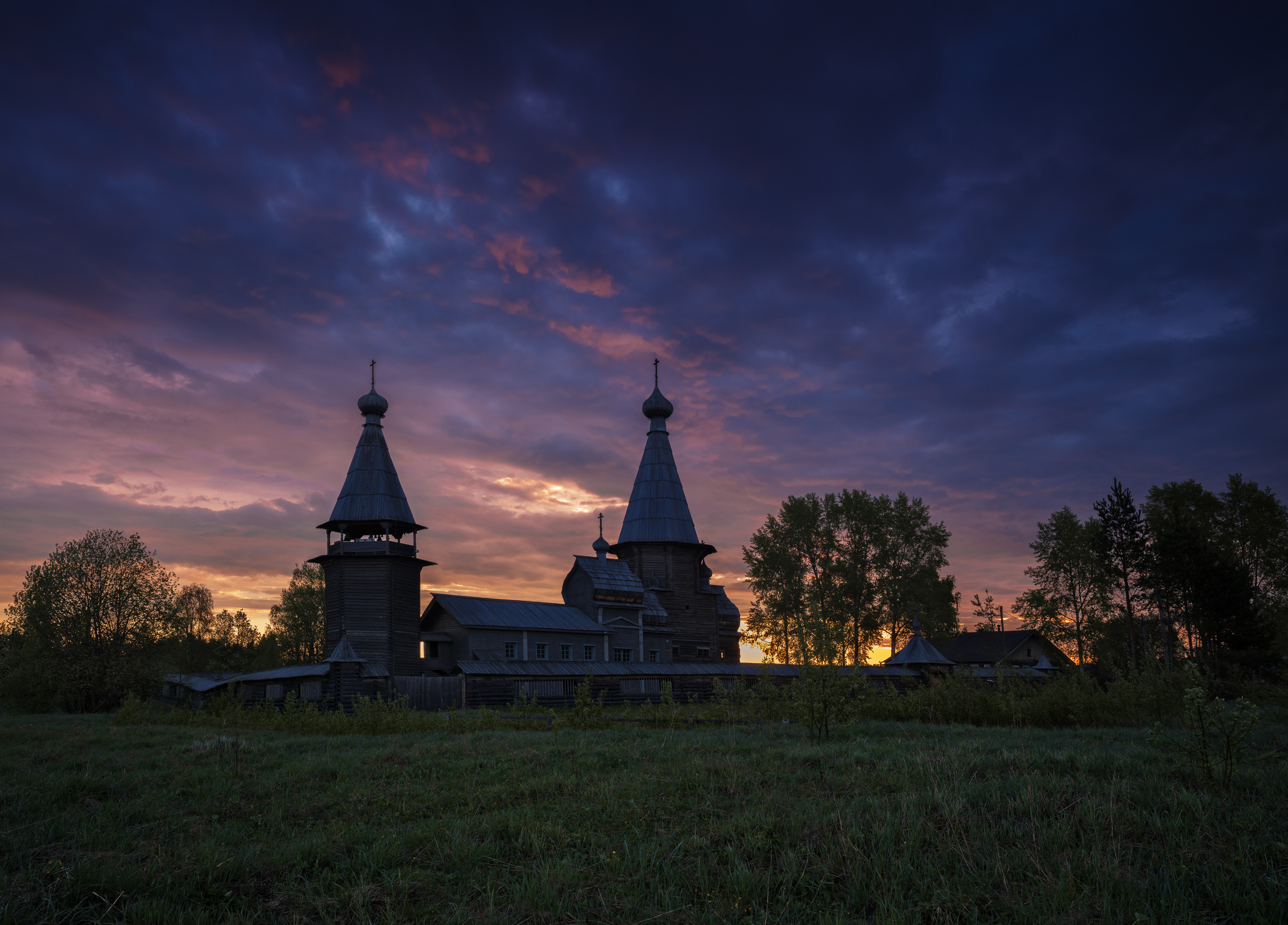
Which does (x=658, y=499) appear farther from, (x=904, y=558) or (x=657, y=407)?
(x=904, y=558)

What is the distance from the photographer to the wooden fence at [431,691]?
2538cm

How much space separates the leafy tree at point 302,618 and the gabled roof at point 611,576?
27.7 m

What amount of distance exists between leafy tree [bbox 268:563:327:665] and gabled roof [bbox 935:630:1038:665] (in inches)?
2082

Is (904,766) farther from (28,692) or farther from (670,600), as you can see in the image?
(28,692)

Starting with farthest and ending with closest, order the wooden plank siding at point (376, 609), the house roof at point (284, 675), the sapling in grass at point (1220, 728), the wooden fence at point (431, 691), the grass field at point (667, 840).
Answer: the wooden plank siding at point (376, 609), the house roof at point (284, 675), the wooden fence at point (431, 691), the sapling in grass at point (1220, 728), the grass field at point (667, 840)

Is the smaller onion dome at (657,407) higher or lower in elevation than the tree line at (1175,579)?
higher

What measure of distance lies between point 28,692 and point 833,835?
4263 cm

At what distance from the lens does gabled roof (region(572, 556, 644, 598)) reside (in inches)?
1594

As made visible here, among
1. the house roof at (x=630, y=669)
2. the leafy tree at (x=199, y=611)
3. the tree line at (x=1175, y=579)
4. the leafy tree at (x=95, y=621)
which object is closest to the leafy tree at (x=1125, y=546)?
the tree line at (x=1175, y=579)

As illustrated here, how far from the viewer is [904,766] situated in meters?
9.02

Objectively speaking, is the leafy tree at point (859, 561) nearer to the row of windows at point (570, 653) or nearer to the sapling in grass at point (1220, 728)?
the row of windows at point (570, 653)

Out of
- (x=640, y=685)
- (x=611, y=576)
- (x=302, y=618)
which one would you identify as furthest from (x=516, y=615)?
(x=302, y=618)

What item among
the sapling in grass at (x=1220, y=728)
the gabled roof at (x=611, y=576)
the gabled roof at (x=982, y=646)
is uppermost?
the gabled roof at (x=611, y=576)

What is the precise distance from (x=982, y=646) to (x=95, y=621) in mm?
65478
